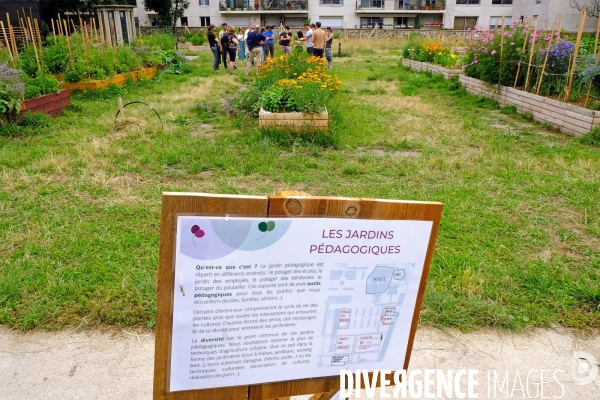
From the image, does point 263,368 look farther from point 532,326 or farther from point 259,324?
point 532,326

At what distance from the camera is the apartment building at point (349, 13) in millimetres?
50812

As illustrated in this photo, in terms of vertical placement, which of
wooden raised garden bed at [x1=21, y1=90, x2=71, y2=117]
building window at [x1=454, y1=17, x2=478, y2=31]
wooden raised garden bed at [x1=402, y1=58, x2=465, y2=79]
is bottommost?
wooden raised garden bed at [x1=21, y1=90, x2=71, y2=117]

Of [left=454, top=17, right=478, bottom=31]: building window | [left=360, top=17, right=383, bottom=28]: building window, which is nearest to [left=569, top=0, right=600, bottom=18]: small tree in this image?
[left=454, top=17, right=478, bottom=31]: building window

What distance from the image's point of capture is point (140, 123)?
8.38m

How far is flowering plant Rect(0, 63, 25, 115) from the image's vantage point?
8.09 m

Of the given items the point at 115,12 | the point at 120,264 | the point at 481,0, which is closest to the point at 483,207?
the point at 120,264

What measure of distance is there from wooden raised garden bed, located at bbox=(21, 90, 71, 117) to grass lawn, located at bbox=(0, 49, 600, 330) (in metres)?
0.32

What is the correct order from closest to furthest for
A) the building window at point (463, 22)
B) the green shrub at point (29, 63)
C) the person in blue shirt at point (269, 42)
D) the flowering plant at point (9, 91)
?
1. the flowering plant at point (9, 91)
2. the green shrub at point (29, 63)
3. the person in blue shirt at point (269, 42)
4. the building window at point (463, 22)

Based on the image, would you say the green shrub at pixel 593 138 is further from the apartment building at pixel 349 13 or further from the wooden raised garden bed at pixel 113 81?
the apartment building at pixel 349 13

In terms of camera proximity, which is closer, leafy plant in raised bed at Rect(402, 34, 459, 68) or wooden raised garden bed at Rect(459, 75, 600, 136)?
wooden raised garden bed at Rect(459, 75, 600, 136)

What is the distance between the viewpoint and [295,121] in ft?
25.7

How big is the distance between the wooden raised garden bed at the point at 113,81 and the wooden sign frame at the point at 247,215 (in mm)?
12074

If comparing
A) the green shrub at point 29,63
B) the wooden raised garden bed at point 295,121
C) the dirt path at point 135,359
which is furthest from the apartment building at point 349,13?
the dirt path at point 135,359

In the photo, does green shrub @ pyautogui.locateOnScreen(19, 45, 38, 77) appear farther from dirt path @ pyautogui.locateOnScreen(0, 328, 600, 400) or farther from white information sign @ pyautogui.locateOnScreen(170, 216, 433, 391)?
white information sign @ pyautogui.locateOnScreen(170, 216, 433, 391)
